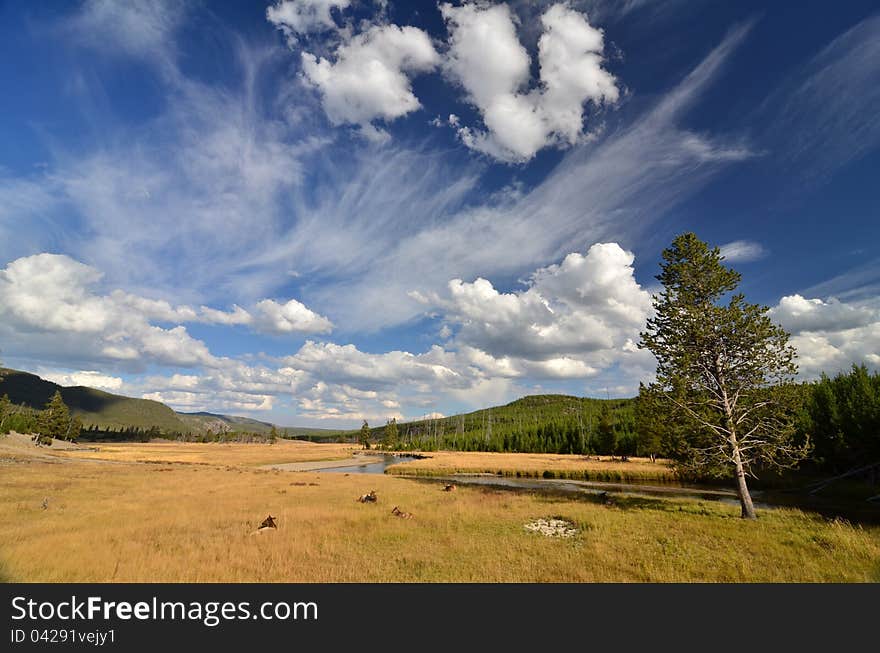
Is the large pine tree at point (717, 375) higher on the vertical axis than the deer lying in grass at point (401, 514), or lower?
higher

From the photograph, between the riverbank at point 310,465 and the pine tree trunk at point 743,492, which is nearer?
the pine tree trunk at point 743,492

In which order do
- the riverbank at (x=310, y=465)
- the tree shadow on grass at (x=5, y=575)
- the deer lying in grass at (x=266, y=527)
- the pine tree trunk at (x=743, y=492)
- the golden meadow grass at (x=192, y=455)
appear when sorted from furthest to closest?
the golden meadow grass at (x=192, y=455) < the riverbank at (x=310, y=465) < the pine tree trunk at (x=743, y=492) < the deer lying in grass at (x=266, y=527) < the tree shadow on grass at (x=5, y=575)

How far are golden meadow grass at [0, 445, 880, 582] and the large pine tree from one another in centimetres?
345

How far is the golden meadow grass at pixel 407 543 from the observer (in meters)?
12.0

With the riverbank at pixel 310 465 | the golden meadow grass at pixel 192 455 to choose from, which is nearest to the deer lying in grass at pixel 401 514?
the riverbank at pixel 310 465

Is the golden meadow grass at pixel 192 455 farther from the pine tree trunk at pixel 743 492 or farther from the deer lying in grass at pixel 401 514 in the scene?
the pine tree trunk at pixel 743 492

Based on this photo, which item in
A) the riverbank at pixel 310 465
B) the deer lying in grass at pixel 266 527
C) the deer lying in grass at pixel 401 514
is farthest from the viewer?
the riverbank at pixel 310 465

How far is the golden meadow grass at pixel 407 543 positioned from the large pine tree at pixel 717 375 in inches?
136

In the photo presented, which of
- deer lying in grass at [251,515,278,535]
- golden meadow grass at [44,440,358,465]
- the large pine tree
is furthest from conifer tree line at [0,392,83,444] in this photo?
the large pine tree

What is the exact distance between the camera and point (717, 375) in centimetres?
2375

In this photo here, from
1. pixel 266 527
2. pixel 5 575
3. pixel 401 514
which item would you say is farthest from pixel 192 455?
pixel 5 575

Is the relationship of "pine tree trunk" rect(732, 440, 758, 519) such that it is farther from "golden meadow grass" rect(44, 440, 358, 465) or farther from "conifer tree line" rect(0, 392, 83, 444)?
"conifer tree line" rect(0, 392, 83, 444)

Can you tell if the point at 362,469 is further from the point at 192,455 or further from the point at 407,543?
the point at 407,543
